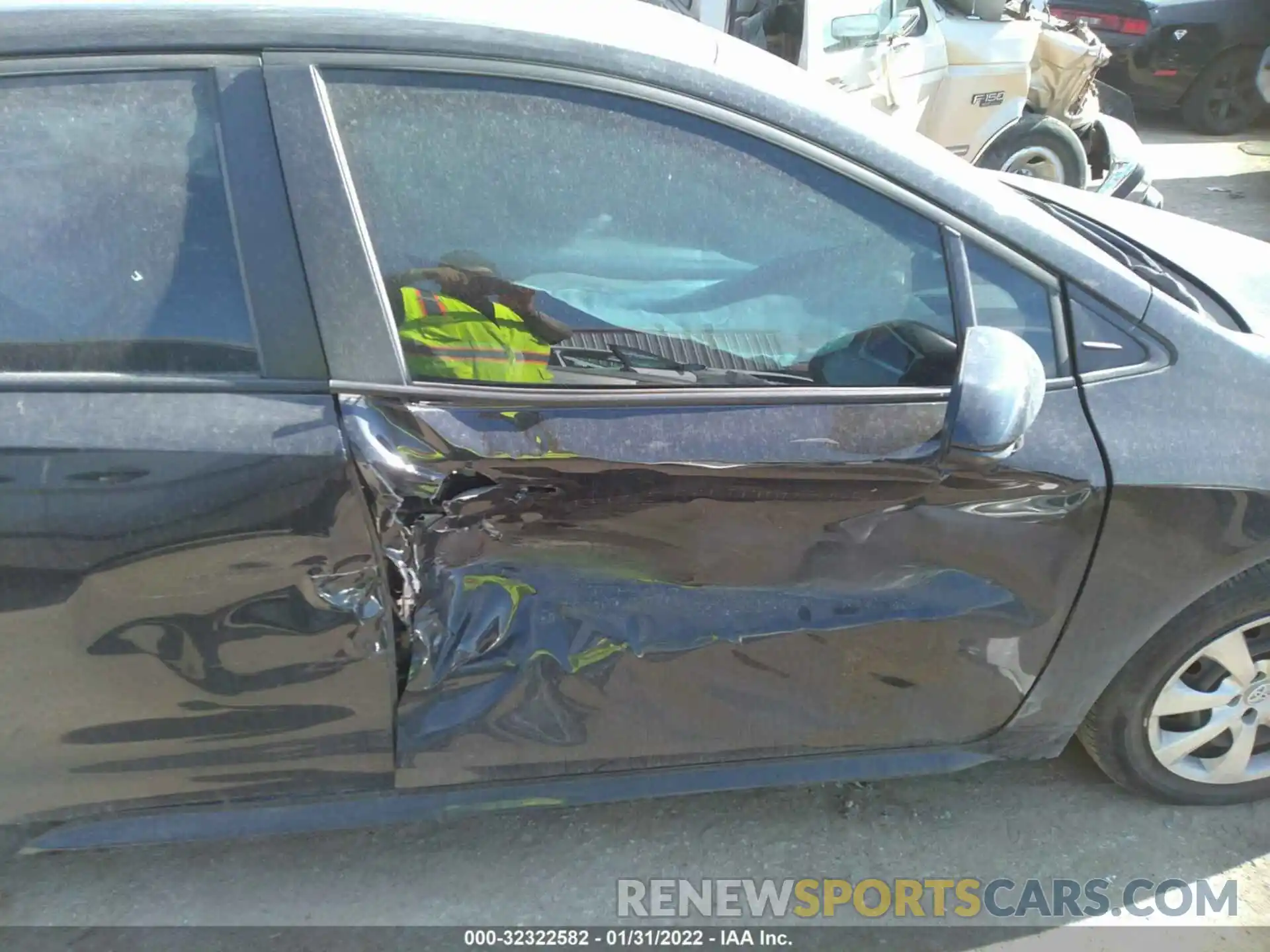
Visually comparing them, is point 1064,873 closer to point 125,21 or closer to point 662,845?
point 662,845

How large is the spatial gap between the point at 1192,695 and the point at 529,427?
60.9 inches

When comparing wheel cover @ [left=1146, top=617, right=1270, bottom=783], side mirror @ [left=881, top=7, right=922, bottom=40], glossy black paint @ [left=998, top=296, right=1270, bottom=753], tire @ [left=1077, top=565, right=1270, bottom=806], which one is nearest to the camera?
glossy black paint @ [left=998, top=296, right=1270, bottom=753]

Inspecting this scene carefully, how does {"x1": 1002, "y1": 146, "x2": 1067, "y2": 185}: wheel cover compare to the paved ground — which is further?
{"x1": 1002, "y1": 146, "x2": 1067, "y2": 185}: wheel cover

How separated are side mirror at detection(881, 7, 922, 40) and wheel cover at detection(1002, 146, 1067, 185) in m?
1.02

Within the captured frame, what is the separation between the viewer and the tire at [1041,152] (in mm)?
5855

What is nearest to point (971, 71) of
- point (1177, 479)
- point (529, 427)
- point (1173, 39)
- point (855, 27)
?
point (855, 27)

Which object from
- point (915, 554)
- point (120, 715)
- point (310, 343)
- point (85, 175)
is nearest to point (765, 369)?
point (915, 554)

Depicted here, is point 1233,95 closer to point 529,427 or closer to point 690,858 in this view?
point 690,858

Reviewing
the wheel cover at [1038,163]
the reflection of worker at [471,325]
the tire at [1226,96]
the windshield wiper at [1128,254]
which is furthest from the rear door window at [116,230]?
the tire at [1226,96]

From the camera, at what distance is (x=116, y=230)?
155 cm

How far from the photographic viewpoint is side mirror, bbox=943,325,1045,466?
1603 mm

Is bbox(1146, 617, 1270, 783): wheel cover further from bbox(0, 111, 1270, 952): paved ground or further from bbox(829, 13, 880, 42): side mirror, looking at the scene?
bbox(829, 13, 880, 42): side mirror

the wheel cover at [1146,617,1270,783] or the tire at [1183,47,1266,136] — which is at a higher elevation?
the tire at [1183,47,1266,136]

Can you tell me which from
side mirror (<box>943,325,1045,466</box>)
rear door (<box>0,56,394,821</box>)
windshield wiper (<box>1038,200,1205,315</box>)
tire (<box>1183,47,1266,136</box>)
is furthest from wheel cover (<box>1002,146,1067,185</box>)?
rear door (<box>0,56,394,821</box>)
